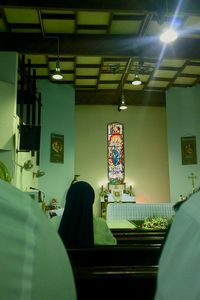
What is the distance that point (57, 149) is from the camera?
377 inches

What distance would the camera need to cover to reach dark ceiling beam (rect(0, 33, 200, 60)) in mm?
6812

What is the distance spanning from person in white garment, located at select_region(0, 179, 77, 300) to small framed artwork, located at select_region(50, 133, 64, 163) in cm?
896

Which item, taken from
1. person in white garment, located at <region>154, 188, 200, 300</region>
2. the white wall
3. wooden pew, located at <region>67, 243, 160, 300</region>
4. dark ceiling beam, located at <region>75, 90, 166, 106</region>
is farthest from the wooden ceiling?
person in white garment, located at <region>154, 188, 200, 300</region>

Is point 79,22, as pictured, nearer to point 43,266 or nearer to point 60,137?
point 60,137

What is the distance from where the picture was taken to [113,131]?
39.5 feet

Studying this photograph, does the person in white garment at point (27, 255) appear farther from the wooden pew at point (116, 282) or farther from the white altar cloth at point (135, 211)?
the white altar cloth at point (135, 211)

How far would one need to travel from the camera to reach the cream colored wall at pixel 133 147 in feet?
38.1

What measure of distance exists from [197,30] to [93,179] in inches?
A: 254

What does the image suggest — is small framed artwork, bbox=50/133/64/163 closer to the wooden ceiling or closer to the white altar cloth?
the wooden ceiling

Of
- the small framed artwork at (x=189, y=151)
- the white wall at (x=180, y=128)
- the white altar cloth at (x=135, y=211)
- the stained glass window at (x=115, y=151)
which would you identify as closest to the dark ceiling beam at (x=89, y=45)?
the white wall at (x=180, y=128)

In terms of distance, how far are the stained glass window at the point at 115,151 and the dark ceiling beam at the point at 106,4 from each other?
6750 mm

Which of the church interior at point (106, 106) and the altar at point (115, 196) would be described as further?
the altar at point (115, 196)

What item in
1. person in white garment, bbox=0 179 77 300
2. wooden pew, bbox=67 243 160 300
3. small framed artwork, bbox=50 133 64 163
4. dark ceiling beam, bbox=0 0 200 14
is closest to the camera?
person in white garment, bbox=0 179 77 300

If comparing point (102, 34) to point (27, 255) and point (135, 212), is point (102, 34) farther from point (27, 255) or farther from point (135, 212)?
point (27, 255)
